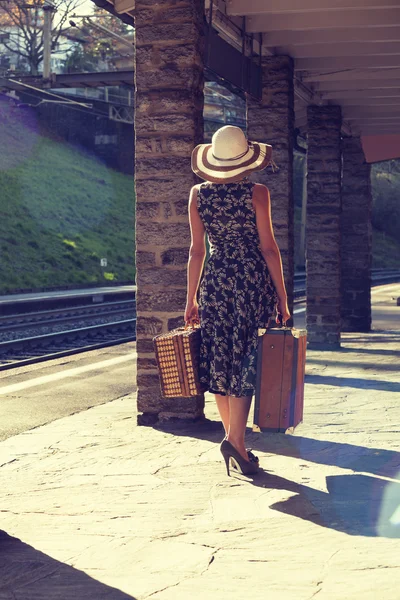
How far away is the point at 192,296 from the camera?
5508 millimetres

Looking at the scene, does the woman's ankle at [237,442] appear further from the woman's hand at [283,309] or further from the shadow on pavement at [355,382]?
the shadow on pavement at [355,382]

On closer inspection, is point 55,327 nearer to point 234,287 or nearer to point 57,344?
point 57,344

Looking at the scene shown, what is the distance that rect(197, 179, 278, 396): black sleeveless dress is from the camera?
5.25 m

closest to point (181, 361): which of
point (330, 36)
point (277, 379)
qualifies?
point (277, 379)

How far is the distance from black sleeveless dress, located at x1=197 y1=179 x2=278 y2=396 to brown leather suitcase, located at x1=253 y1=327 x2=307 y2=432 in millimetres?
86

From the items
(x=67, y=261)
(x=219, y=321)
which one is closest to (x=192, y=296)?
(x=219, y=321)

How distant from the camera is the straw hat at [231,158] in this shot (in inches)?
209

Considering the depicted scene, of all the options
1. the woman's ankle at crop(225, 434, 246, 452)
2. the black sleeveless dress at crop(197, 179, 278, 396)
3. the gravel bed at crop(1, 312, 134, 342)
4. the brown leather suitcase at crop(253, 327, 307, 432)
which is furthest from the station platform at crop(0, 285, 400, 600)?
the gravel bed at crop(1, 312, 134, 342)

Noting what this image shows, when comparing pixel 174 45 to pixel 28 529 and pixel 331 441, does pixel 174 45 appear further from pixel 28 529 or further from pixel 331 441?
pixel 28 529

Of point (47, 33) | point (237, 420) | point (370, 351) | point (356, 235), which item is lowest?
point (370, 351)

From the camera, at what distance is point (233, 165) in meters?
5.32

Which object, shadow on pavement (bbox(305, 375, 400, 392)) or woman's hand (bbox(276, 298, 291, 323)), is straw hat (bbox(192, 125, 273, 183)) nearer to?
woman's hand (bbox(276, 298, 291, 323))

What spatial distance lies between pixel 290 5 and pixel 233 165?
428 centimetres

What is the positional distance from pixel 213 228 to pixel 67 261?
27532 millimetres
